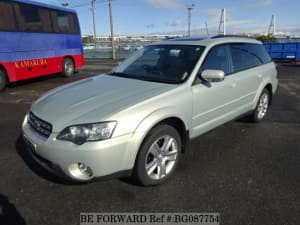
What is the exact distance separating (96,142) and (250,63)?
132 inches

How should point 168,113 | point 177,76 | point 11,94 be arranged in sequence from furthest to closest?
point 11,94
point 177,76
point 168,113

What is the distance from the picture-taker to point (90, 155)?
220 cm

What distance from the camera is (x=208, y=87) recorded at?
3.20 metres

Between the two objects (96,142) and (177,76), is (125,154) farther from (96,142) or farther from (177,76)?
(177,76)

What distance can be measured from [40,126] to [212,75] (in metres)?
2.14

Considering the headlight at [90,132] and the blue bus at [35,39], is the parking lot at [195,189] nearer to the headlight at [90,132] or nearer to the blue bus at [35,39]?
the headlight at [90,132]

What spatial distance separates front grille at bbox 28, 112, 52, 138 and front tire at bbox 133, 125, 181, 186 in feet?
3.21

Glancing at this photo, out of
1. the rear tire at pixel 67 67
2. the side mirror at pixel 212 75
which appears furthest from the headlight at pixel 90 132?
the rear tire at pixel 67 67

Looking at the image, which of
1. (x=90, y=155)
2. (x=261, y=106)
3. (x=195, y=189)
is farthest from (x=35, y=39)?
(x=195, y=189)

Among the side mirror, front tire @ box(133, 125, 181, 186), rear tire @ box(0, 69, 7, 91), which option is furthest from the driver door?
rear tire @ box(0, 69, 7, 91)

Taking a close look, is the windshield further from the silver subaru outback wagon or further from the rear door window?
the rear door window

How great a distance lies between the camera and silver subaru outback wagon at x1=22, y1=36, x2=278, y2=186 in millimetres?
2268

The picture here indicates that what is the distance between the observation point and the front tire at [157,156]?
2516 mm

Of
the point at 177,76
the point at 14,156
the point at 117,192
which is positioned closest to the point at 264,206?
the point at 117,192
